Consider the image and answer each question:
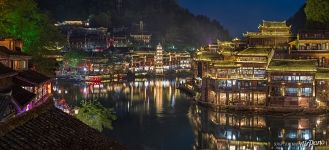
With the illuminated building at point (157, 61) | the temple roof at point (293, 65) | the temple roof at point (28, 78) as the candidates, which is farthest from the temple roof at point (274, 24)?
the illuminated building at point (157, 61)

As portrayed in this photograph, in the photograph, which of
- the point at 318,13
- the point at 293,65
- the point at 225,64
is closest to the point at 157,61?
the point at 318,13

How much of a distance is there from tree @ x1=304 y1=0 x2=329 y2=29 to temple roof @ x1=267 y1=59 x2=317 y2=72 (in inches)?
463

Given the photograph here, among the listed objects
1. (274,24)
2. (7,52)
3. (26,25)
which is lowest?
(7,52)

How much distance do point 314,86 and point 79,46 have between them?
91928 millimetres

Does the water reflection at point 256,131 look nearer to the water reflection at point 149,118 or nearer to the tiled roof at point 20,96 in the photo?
the water reflection at point 149,118

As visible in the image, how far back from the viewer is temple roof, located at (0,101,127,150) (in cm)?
845

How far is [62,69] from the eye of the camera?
10438 centimetres

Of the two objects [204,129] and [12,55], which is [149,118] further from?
[12,55]

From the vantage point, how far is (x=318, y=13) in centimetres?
6344

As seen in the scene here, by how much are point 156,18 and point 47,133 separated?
15673 cm

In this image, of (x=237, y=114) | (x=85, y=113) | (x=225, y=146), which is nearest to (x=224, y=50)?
(x=237, y=114)

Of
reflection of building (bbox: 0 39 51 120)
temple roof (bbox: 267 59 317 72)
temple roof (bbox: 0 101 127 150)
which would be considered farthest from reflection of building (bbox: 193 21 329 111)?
temple roof (bbox: 0 101 127 150)

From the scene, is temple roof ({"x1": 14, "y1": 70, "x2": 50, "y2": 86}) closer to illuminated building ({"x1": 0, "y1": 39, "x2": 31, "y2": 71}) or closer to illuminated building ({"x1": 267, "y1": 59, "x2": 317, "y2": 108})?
illuminated building ({"x1": 0, "y1": 39, "x2": 31, "y2": 71})

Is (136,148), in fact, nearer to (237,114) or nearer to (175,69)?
(237,114)
